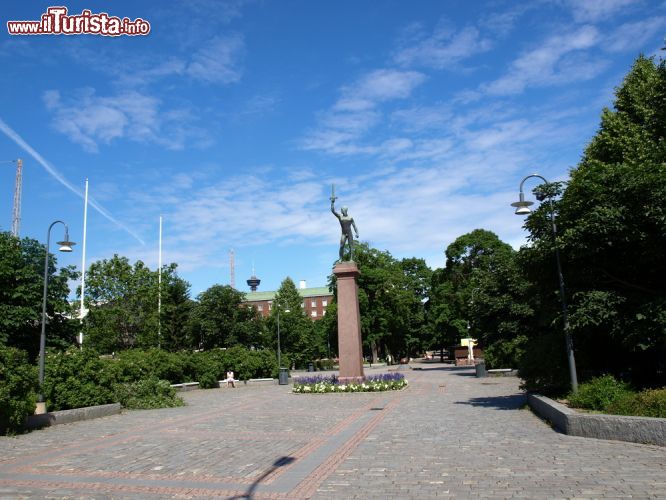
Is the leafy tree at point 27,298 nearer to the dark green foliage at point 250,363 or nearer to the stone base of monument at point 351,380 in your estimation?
the dark green foliage at point 250,363

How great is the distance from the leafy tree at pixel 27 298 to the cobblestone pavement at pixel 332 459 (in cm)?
1148

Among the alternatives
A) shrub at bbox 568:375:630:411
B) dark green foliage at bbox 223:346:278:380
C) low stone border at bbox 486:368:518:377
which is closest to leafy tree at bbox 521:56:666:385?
shrub at bbox 568:375:630:411

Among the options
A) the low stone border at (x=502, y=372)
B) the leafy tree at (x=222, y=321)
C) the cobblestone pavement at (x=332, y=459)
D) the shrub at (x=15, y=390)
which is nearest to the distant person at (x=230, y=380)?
the leafy tree at (x=222, y=321)

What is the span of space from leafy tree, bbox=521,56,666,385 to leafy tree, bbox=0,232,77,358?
70.3ft

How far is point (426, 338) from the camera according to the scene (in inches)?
2837

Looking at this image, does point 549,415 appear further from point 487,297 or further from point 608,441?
point 487,297

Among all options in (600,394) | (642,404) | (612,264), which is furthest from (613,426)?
(612,264)

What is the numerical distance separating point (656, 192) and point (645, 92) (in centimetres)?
1978

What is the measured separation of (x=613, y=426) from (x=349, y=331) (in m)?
15.2

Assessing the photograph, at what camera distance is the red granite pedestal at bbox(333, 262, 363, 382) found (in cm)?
2406

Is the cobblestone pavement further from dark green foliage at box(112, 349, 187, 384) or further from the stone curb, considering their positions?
the stone curb

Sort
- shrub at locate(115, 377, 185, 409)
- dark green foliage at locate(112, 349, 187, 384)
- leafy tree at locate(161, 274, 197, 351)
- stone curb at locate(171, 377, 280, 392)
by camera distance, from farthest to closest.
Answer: leafy tree at locate(161, 274, 197, 351) < stone curb at locate(171, 377, 280, 392) < dark green foliage at locate(112, 349, 187, 384) < shrub at locate(115, 377, 185, 409)

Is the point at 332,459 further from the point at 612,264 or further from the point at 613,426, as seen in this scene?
the point at 612,264

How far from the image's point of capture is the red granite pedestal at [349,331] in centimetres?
2406
